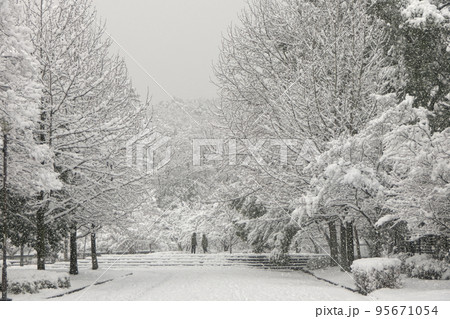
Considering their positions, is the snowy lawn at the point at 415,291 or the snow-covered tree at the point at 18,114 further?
the snow-covered tree at the point at 18,114

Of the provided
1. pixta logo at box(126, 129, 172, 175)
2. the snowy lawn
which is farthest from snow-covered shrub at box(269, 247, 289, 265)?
pixta logo at box(126, 129, 172, 175)

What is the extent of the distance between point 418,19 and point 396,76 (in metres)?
3.95

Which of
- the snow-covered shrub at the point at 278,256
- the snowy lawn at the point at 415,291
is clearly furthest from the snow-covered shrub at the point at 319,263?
the snowy lawn at the point at 415,291

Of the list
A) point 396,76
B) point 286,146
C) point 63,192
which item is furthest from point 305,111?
point 63,192

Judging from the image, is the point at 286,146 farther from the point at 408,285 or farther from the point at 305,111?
the point at 408,285

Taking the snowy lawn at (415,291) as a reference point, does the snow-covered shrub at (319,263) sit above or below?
below

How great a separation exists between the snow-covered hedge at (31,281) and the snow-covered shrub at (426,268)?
38.7 ft

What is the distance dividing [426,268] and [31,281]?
1245cm

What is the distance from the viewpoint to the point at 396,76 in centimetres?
1766

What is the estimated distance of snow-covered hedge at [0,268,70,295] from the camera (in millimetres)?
14492

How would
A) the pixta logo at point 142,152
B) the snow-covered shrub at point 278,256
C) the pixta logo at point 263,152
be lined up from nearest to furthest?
the pixta logo at point 263,152 < the pixta logo at point 142,152 < the snow-covered shrub at point 278,256

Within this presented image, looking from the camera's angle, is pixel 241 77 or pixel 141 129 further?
pixel 241 77

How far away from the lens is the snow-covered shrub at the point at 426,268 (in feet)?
52.9

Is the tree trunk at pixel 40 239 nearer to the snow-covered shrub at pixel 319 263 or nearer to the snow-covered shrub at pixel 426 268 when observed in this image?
the snow-covered shrub at pixel 426 268
